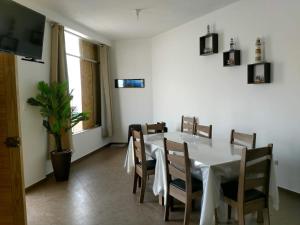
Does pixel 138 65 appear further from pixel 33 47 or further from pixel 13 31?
pixel 13 31

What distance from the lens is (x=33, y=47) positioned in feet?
10.8

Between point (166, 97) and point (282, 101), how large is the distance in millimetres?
2936

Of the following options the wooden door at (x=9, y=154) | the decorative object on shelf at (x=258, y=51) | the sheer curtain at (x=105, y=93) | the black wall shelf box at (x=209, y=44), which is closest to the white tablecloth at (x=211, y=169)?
the decorative object on shelf at (x=258, y=51)

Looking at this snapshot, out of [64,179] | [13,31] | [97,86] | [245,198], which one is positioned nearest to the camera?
[245,198]

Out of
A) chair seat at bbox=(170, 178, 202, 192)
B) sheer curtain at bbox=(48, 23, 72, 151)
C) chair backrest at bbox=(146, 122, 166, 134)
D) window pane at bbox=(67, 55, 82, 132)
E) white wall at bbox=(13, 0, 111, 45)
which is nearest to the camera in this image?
chair seat at bbox=(170, 178, 202, 192)

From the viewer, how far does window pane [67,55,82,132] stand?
17.5ft

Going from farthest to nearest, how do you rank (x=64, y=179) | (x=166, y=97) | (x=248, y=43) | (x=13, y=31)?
(x=166, y=97) → (x=64, y=179) → (x=248, y=43) → (x=13, y=31)

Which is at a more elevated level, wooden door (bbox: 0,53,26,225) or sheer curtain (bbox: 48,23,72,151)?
sheer curtain (bbox: 48,23,72,151)

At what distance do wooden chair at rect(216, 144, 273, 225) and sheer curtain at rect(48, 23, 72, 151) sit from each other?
2942mm

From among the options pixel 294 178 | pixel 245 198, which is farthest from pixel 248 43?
pixel 245 198

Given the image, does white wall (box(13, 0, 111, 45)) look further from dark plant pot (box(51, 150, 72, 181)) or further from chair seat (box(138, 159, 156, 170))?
chair seat (box(138, 159, 156, 170))

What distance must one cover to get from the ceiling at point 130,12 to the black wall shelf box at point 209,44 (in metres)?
0.42

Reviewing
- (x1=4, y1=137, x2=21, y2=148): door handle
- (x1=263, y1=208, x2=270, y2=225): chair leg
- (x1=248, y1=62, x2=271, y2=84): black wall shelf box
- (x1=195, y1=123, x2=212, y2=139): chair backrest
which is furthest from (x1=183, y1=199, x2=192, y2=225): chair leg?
(x1=248, y1=62, x2=271, y2=84): black wall shelf box

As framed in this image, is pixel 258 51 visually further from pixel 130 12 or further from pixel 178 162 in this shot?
pixel 130 12
